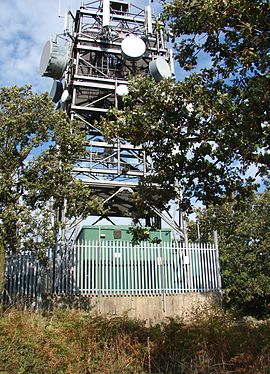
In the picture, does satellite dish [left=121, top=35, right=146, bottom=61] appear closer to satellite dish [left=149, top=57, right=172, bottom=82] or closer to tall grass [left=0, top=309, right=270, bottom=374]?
satellite dish [left=149, top=57, right=172, bottom=82]

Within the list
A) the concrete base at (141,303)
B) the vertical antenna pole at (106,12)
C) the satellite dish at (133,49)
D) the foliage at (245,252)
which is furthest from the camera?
the vertical antenna pole at (106,12)

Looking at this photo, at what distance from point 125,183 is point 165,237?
343cm

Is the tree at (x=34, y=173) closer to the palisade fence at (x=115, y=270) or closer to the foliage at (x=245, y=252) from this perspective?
the palisade fence at (x=115, y=270)

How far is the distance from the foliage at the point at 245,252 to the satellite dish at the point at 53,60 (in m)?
11.2

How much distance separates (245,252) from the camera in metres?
22.7

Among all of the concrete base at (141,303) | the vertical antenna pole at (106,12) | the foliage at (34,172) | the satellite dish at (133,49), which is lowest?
the concrete base at (141,303)

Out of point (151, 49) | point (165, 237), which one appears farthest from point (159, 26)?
point (151, 49)

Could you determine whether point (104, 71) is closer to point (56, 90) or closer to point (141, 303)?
point (56, 90)

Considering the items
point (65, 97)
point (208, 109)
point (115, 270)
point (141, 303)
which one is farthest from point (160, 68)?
point (208, 109)

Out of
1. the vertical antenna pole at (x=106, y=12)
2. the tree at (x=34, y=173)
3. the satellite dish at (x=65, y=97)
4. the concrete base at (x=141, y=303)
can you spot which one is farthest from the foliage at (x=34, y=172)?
the vertical antenna pole at (x=106, y=12)

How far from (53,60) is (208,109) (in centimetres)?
1696

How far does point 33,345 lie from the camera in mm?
8188

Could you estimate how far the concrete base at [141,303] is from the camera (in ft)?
53.0

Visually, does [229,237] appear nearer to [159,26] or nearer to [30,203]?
[30,203]
